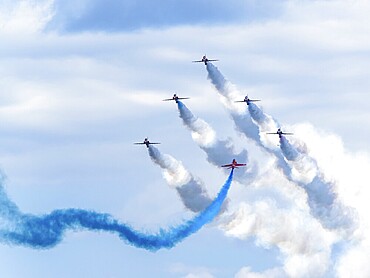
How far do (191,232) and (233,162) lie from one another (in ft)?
44.1

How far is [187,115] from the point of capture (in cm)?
18550

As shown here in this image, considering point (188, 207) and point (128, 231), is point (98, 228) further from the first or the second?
point (188, 207)

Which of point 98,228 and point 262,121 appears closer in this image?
point 98,228

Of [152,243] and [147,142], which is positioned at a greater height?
[147,142]

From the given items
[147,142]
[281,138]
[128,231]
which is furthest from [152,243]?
[281,138]

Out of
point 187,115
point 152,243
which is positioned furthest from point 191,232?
point 187,115

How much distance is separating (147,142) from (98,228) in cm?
1620

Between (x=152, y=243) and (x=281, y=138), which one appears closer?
(x=152, y=243)

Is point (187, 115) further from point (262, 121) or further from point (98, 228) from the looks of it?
point (98, 228)

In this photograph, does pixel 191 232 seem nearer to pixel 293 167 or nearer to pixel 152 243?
pixel 152 243

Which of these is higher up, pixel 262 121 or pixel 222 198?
pixel 262 121

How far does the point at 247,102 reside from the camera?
18888 cm

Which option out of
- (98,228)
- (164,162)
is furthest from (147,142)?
(98,228)

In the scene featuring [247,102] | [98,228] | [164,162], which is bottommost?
[98,228]
